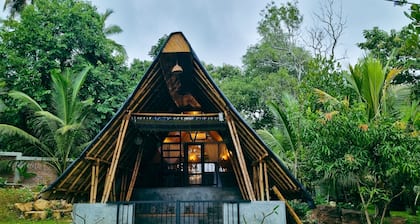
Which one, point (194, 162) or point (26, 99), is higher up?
point (26, 99)

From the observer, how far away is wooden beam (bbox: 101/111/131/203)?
6703 mm

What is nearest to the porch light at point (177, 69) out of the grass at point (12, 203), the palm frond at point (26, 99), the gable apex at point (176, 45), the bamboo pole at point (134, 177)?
the gable apex at point (176, 45)

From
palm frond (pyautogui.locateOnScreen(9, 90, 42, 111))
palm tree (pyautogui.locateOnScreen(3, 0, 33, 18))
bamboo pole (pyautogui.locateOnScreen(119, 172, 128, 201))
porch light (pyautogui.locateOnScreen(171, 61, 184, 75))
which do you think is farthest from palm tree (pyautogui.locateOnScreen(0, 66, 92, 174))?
palm tree (pyautogui.locateOnScreen(3, 0, 33, 18))

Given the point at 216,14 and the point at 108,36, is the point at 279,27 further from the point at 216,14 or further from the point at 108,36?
the point at 108,36

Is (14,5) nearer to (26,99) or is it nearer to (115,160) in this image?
(26,99)

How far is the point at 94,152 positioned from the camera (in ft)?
23.0

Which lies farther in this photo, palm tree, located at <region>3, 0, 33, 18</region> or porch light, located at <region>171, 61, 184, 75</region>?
palm tree, located at <region>3, 0, 33, 18</region>

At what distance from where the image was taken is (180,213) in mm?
7852

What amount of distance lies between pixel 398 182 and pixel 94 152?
7.08 metres

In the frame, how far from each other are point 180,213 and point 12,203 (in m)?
6.23

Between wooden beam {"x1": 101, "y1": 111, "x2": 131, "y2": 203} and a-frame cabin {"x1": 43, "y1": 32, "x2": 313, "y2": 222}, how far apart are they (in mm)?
20

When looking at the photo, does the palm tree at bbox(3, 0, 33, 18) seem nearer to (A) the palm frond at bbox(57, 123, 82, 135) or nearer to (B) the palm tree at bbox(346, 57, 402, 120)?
(A) the palm frond at bbox(57, 123, 82, 135)

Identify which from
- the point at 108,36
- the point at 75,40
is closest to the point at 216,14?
the point at 108,36

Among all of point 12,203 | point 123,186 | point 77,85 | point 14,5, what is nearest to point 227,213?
point 123,186
